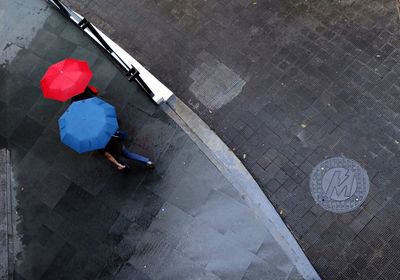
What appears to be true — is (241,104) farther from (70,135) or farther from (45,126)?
(45,126)

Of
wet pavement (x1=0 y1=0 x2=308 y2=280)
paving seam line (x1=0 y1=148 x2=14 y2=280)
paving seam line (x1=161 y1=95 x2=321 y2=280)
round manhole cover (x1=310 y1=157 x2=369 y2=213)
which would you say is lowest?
paving seam line (x1=0 y1=148 x2=14 y2=280)

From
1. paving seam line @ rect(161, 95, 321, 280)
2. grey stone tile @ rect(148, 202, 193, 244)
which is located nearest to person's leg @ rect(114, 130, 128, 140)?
paving seam line @ rect(161, 95, 321, 280)

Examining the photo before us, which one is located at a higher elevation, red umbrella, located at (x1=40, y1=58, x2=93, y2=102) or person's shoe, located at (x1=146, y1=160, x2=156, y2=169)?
red umbrella, located at (x1=40, y1=58, x2=93, y2=102)

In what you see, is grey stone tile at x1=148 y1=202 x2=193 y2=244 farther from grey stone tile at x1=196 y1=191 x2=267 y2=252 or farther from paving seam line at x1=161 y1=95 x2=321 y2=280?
paving seam line at x1=161 y1=95 x2=321 y2=280

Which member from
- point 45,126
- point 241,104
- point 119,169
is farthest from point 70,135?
point 241,104

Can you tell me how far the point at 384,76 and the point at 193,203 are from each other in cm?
499

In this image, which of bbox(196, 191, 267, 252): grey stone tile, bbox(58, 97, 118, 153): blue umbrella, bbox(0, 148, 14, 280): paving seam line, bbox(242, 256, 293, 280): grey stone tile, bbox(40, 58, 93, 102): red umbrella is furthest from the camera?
bbox(0, 148, 14, 280): paving seam line

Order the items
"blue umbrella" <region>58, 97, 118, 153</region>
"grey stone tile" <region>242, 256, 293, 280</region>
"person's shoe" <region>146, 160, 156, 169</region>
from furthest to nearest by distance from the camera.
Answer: "person's shoe" <region>146, 160, 156, 169</region>
"grey stone tile" <region>242, 256, 293, 280</region>
"blue umbrella" <region>58, 97, 118, 153</region>

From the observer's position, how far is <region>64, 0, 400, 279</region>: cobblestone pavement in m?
8.78

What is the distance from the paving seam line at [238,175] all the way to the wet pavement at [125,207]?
0.42 feet

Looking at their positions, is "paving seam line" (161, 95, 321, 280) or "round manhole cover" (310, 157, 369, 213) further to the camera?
"round manhole cover" (310, 157, 369, 213)

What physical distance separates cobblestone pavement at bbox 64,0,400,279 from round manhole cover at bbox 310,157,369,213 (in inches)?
5.5

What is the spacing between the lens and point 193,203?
361 inches

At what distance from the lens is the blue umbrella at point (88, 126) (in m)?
8.16
